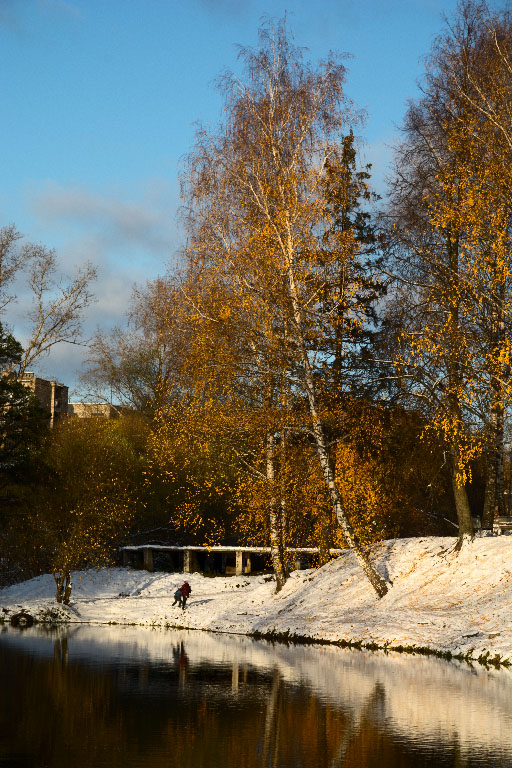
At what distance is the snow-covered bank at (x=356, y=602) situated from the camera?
74.6ft

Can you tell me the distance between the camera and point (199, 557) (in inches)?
1907

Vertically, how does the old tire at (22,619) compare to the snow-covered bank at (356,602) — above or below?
below

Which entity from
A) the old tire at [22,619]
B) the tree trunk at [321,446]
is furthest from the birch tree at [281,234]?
the old tire at [22,619]

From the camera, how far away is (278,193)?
26406 mm

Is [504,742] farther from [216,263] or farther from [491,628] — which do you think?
[216,263]

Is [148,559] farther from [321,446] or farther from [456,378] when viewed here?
[456,378]

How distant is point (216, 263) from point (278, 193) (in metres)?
2.91

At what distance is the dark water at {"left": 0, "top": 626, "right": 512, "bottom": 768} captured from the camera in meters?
10.5

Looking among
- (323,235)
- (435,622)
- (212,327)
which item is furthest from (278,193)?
(435,622)

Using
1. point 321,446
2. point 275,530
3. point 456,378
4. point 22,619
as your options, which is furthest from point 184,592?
point 456,378

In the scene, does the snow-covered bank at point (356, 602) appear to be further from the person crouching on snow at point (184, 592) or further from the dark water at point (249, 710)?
the dark water at point (249, 710)

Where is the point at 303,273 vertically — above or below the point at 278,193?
below

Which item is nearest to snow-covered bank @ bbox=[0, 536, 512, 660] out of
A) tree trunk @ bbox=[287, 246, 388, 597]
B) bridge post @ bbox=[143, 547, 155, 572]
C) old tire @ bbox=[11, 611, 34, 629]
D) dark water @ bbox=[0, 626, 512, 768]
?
old tire @ bbox=[11, 611, 34, 629]

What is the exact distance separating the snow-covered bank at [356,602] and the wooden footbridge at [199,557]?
1386 mm
